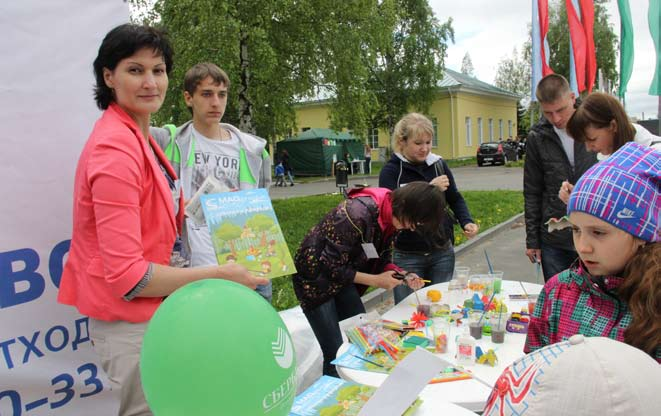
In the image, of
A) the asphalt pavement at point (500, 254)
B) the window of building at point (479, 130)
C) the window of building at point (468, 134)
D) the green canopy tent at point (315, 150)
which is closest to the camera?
the asphalt pavement at point (500, 254)

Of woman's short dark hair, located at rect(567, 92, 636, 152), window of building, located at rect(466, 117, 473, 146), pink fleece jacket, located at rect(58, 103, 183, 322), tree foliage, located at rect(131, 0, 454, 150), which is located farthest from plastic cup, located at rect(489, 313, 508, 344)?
window of building, located at rect(466, 117, 473, 146)

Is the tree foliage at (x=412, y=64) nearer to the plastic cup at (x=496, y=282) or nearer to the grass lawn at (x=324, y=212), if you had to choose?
the grass lawn at (x=324, y=212)

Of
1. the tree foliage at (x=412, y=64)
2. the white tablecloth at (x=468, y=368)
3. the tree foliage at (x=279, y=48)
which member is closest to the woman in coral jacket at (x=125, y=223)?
the white tablecloth at (x=468, y=368)

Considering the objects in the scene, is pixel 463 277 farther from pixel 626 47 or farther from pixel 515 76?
pixel 515 76

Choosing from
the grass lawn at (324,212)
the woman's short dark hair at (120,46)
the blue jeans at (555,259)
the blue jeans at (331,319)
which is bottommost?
the grass lawn at (324,212)

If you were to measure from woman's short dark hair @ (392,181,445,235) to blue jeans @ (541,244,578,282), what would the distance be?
3.97ft

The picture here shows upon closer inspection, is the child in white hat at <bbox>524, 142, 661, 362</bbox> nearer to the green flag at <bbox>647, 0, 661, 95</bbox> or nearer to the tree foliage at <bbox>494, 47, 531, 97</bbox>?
the green flag at <bbox>647, 0, 661, 95</bbox>

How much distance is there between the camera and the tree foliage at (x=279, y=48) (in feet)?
28.6

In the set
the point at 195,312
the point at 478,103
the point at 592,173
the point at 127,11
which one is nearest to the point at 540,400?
the point at 195,312

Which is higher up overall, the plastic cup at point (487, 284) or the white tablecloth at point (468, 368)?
the plastic cup at point (487, 284)

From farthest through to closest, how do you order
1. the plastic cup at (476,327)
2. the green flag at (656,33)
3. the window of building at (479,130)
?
1. the window of building at (479,130)
2. the green flag at (656,33)
3. the plastic cup at (476,327)

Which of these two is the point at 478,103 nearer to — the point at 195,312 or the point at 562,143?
the point at 562,143

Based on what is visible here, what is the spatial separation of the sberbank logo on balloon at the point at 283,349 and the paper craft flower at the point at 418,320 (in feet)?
4.27

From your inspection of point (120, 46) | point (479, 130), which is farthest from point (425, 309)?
point (479, 130)
